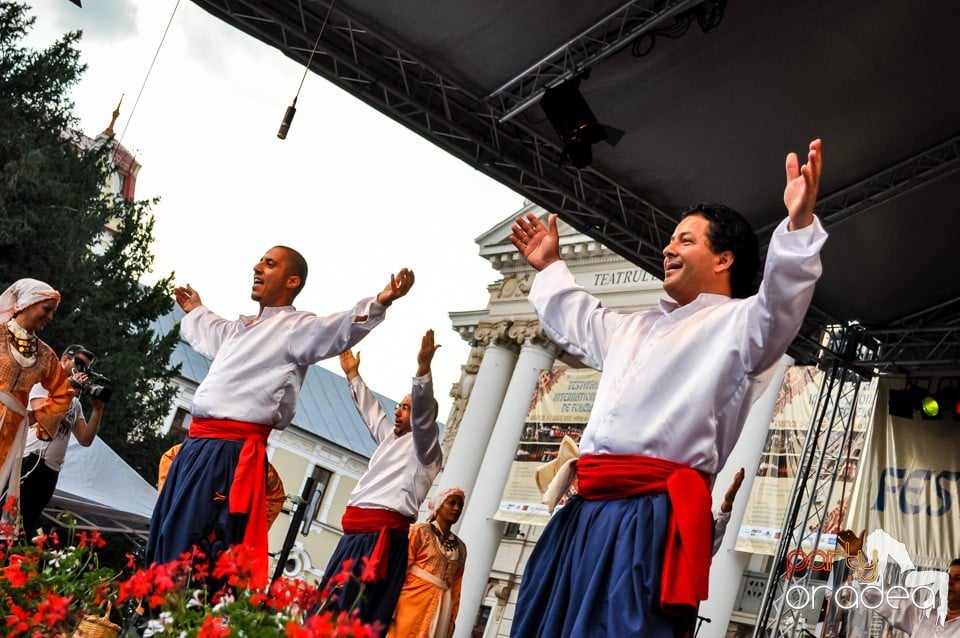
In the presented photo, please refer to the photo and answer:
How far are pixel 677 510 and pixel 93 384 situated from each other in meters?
4.54

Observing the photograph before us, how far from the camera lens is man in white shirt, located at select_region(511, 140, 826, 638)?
2.43 m

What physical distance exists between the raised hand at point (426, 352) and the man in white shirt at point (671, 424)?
2.10 m

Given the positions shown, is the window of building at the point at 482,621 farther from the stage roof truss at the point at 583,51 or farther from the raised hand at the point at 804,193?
the raised hand at the point at 804,193

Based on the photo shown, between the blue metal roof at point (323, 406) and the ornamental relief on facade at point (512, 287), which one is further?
the blue metal roof at point (323, 406)

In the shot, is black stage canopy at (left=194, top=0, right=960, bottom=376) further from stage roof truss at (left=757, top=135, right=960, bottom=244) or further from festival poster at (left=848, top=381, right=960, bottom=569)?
festival poster at (left=848, top=381, right=960, bottom=569)

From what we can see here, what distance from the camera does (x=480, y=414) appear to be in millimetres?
21312

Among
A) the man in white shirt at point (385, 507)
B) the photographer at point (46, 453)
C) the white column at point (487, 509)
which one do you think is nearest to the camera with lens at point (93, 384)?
the photographer at point (46, 453)

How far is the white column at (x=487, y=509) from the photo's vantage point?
18.4m

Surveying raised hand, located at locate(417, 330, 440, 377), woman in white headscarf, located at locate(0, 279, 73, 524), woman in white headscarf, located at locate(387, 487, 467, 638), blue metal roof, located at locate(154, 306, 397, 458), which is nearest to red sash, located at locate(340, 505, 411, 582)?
woman in white headscarf, located at locate(387, 487, 467, 638)

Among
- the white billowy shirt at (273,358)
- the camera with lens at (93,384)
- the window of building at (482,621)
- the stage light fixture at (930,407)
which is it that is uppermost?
the stage light fixture at (930,407)

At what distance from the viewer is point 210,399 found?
4.26 metres

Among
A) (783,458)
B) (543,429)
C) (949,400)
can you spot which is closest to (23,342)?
(949,400)

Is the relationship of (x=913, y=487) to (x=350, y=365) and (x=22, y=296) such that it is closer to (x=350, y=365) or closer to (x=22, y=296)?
(x=350, y=365)

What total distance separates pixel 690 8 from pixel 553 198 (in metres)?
2.03
